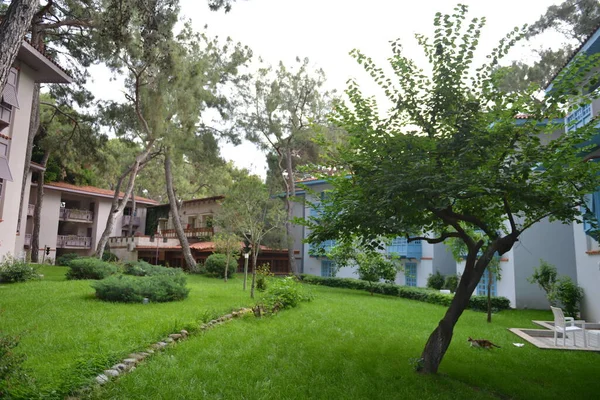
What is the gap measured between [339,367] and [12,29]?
688 centimetres

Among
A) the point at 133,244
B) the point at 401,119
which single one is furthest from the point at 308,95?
the point at 401,119

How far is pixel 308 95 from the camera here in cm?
2686

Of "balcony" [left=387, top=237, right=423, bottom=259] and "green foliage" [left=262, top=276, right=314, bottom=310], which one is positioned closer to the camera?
"green foliage" [left=262, top=276, right=314, bottom=310]

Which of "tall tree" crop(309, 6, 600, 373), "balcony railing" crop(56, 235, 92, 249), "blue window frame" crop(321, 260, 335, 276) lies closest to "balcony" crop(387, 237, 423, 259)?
"blue window frame" crop(321, 260, 335, 276)

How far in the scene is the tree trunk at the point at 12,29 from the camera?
5.40 meters

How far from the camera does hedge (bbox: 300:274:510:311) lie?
49.6 feet

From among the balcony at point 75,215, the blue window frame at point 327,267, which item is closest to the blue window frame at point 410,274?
the blue window frame at point 327,267

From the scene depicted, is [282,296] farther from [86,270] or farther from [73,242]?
[73,242]

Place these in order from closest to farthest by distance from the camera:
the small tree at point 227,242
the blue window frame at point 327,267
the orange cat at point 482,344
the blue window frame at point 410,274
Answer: the orange cat at point 482,344, the small tree at point 227,242, the blue window frame at point 410,274, the blue window frame at point 327,267

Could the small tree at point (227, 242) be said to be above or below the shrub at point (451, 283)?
above

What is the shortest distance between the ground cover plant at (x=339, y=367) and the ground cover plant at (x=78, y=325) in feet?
1.66

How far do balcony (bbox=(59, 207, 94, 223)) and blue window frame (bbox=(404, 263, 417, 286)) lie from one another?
23.5m

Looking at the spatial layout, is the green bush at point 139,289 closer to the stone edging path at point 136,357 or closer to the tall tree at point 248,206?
the stone edging path at point 136,357

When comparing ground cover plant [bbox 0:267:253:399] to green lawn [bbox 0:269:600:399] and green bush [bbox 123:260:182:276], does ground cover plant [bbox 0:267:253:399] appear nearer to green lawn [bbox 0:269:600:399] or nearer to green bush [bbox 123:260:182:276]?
green lawn [bbox 0:269:600:399]
